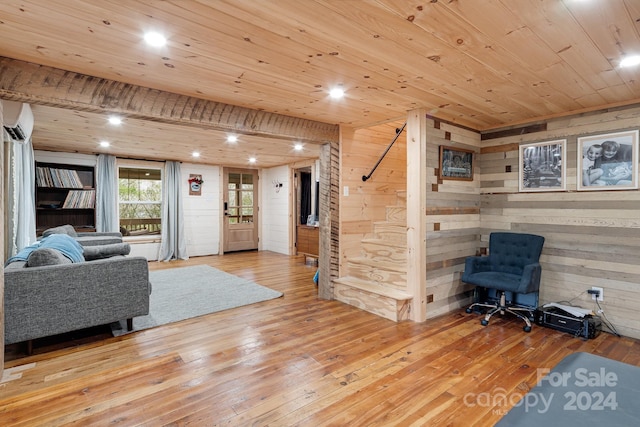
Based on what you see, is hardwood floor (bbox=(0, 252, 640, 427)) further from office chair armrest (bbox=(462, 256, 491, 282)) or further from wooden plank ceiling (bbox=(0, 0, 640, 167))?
wooden plank ceiling (bbox=(0, 0, 640, 167))

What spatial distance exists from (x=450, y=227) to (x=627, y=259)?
159cm

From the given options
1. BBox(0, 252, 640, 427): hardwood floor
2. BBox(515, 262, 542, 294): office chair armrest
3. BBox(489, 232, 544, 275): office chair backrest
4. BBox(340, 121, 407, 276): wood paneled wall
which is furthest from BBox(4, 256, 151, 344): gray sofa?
BBox(489, 232, 544, 275): office chair backrest

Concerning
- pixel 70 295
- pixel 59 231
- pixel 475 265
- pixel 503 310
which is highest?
pixel 59 231

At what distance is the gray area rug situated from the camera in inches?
140

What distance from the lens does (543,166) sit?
368cm

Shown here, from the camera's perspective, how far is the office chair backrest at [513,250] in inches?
139

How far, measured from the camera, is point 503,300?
11.7ft

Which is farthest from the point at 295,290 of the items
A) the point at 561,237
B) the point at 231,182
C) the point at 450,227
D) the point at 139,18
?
the point at 231,182

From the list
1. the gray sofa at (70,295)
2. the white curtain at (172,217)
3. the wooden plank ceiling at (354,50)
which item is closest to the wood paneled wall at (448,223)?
the wooden plank ceiling at (354,50)

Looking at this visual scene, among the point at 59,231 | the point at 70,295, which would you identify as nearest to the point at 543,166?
the point at 70,295

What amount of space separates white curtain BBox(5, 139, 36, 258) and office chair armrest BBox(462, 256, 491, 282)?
482 cm

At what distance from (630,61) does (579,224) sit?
5.69ft

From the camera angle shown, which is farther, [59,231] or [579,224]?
[59,231]

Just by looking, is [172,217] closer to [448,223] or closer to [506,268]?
[448,223]
